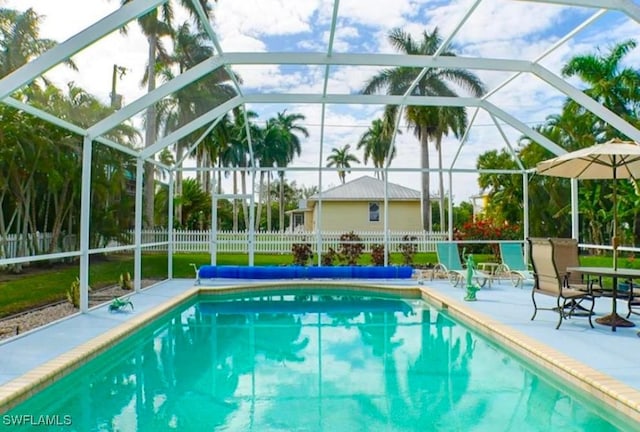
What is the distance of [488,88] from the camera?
9109mm

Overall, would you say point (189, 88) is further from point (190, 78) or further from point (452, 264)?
point (452, 264)

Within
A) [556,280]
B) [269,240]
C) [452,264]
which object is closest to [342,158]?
[269,240]

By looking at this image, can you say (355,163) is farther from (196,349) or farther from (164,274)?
(196,349)

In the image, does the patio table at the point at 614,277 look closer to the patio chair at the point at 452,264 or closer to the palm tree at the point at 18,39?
the patio chair at the point at 452,264

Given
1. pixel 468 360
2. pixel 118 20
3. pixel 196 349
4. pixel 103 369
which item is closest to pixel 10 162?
pixel 118 20

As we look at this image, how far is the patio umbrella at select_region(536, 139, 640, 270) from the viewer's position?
244 inches

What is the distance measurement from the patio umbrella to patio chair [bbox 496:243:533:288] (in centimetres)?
315

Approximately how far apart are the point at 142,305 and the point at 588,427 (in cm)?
655

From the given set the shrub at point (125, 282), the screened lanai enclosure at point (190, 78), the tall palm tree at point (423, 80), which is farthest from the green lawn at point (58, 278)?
the tall palm tree at point (423, 80)

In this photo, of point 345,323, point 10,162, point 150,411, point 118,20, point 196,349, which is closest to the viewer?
point 150,411

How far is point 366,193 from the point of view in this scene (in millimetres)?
25000

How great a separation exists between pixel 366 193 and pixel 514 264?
14537 mm

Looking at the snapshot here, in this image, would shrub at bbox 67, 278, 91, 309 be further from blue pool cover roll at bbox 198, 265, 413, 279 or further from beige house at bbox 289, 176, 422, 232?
beige house at bbox 289, 176, 422, 232

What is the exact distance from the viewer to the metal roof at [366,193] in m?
24.3
